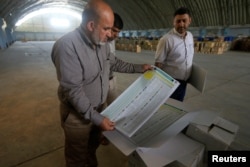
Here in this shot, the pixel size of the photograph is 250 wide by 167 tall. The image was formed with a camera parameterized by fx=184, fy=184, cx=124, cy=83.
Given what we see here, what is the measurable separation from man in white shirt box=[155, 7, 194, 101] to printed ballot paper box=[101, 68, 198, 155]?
3.58ft

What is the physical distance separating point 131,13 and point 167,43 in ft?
78.7

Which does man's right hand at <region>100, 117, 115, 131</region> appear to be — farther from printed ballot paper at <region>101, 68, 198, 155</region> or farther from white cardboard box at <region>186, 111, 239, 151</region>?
white cardboard box at <region>186, 111, 239, 151</region>

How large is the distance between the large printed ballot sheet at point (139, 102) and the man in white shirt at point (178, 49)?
112cm

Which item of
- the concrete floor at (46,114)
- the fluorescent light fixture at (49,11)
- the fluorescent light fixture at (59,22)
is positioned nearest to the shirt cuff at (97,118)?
the concrete floor at (46,114)

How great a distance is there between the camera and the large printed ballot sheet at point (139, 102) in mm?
1176

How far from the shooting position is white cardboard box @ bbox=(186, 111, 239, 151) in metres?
1.09

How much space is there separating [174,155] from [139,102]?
0.40 meters

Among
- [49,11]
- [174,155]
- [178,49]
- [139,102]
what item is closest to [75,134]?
[139,102]

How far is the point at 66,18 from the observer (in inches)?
1651

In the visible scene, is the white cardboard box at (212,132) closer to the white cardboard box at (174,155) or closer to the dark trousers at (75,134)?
the white cardboard box at (174,155)

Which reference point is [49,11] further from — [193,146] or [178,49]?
[193,146]

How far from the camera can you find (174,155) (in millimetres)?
1087

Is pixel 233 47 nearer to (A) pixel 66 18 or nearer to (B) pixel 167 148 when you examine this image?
(B) pixel 167 148

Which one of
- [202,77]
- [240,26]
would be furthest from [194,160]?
[240,26]
